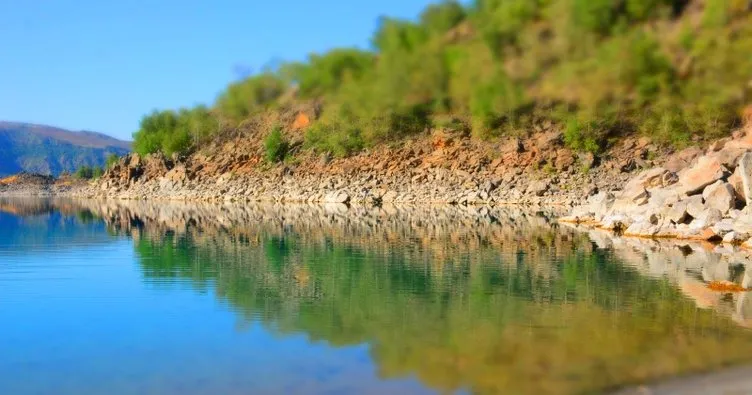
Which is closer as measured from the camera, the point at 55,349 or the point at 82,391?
the point at 82,391

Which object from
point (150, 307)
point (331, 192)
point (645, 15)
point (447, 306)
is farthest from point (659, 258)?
point (331, 192)

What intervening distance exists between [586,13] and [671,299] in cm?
530

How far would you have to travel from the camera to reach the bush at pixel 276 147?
68.6m

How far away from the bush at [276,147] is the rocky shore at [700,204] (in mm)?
43370

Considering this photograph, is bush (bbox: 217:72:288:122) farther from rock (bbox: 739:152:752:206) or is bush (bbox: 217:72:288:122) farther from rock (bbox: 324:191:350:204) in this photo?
rock (bbox: 739:152:752:206)

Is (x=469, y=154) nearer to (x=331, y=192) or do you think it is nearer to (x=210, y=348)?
(x=331, y=192)

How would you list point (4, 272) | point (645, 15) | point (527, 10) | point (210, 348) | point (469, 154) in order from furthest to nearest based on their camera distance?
point (469, 154) < point (4, 272) < point (527, 10) < point (645, 15) < point (210, 348)

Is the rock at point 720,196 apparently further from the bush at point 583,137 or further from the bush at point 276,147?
the bush at point 276,147

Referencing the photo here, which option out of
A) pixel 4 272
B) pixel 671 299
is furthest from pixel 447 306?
pixel 4 272

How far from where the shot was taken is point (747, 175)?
69.2 ft

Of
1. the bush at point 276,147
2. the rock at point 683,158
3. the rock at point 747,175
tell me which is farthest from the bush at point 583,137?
the bush at point 276,147

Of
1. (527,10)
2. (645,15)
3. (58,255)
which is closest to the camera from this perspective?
(645,15)

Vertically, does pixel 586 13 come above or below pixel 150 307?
above

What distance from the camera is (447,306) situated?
12.2m
